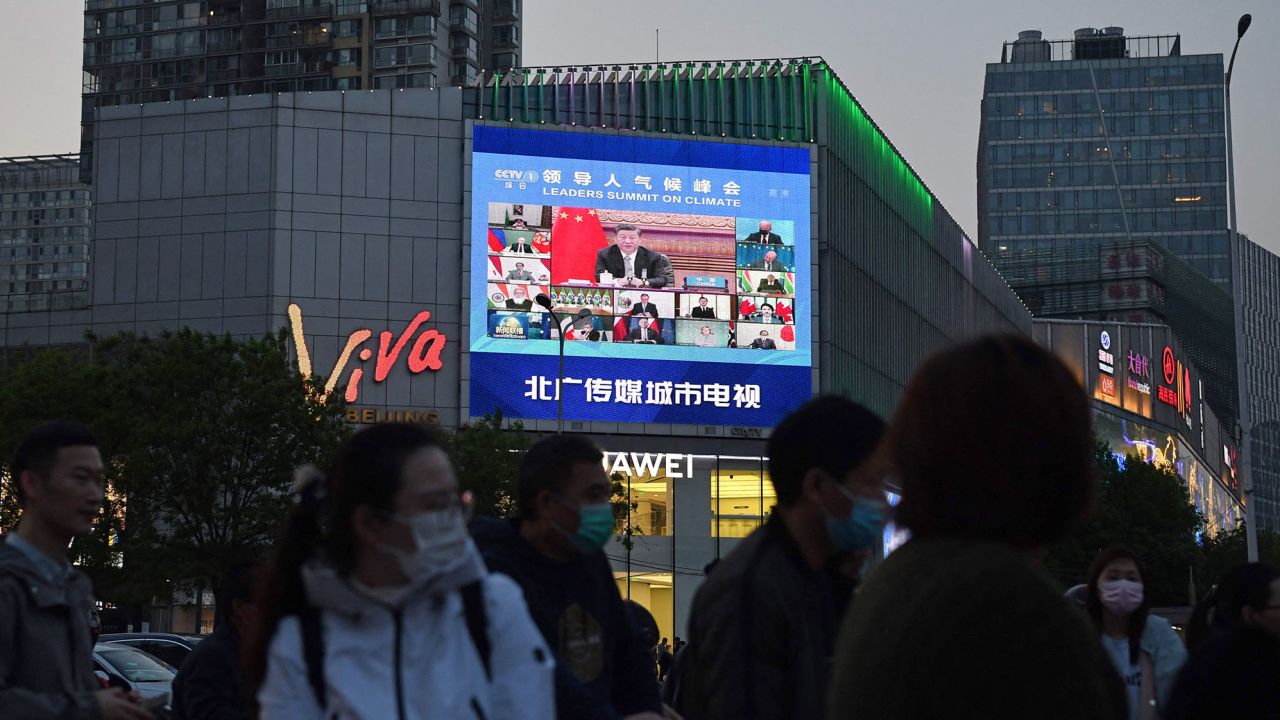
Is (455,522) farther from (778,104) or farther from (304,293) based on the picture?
(778,104)

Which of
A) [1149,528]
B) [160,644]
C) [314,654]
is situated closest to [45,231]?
[1149,528]

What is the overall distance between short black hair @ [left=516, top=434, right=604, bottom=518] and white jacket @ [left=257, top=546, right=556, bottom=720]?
198cm

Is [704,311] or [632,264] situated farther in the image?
[704,311]

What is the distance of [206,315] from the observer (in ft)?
174

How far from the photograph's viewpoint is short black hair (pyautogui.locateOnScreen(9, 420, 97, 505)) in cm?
550

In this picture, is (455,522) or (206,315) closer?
(455,522)

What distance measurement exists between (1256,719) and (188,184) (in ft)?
172

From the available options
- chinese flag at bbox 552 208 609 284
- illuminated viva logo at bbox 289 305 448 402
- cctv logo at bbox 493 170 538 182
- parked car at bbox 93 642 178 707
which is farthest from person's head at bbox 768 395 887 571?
cctv logo at bbox 493 170 538 182

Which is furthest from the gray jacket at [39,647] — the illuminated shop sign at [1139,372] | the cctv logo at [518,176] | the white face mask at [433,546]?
the illuminated shop sign at [1139,372]

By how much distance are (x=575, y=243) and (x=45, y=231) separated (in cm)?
14541

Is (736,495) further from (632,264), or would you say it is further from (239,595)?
(239,595)

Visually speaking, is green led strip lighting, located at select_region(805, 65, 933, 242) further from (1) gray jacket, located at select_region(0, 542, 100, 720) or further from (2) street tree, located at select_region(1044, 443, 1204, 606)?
(1) gray jacket, located at select_region(0, 542, 100, 720)

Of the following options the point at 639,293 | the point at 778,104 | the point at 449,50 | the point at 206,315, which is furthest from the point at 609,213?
the point at 449,50

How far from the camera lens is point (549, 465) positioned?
5668 mm
